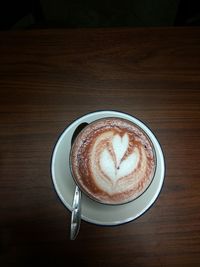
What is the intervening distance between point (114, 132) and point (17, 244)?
34 cm

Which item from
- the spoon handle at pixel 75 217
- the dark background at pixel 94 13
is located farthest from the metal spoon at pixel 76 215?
the dark background at pixel 94 13

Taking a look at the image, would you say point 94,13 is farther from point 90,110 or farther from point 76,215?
point 76,215

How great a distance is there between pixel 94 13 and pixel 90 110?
30.6 inches

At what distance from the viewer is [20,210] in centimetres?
68

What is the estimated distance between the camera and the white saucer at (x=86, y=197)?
26.5 inches

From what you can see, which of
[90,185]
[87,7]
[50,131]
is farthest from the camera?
[87,7]

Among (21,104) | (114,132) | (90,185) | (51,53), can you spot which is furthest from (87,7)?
(90,185)

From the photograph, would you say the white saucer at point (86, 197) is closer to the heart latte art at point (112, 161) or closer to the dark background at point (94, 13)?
the heart latte art at point (112, 161)

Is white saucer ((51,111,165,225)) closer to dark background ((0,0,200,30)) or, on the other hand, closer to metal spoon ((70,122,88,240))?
metal spoon ((70,122,88,240))

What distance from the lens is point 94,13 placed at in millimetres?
1354

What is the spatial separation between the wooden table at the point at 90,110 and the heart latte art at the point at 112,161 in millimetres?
96

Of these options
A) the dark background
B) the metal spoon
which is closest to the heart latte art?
the metal spoon

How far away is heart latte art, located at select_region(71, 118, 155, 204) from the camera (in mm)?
622

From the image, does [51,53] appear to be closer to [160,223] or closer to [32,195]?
[32,195]
